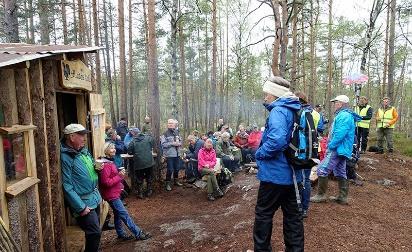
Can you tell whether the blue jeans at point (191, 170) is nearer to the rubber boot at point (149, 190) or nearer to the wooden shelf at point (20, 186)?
the rubber boot at point (149, 190)

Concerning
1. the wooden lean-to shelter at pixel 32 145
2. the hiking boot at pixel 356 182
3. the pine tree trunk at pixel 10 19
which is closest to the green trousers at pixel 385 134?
the hiking boot at pixel 356 182

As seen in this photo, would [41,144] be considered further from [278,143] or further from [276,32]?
[276,32]

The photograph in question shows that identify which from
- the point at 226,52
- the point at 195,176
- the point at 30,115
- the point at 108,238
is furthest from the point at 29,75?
the point at 226,52

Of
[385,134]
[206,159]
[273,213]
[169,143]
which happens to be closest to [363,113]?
[385,134]

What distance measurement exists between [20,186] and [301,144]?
281cm

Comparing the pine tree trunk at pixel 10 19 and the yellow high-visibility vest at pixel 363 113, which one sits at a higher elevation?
the pine tree trunk at pixel 10 19

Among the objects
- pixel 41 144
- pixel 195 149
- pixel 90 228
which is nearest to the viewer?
pixel 41 144

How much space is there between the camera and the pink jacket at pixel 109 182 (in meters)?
5.14

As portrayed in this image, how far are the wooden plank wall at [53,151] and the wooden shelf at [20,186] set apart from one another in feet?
1.39

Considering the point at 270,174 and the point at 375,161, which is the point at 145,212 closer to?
the point at 270,174

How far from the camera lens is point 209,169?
8586mm

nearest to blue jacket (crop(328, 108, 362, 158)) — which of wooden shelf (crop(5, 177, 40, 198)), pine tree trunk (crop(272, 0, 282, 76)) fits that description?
pine tree trunk (crop(272, 0, 282, 76))

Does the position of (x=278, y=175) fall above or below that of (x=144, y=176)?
above

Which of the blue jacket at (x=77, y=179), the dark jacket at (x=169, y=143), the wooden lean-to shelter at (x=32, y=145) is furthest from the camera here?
the dark jacket at (x=169, y=143)
